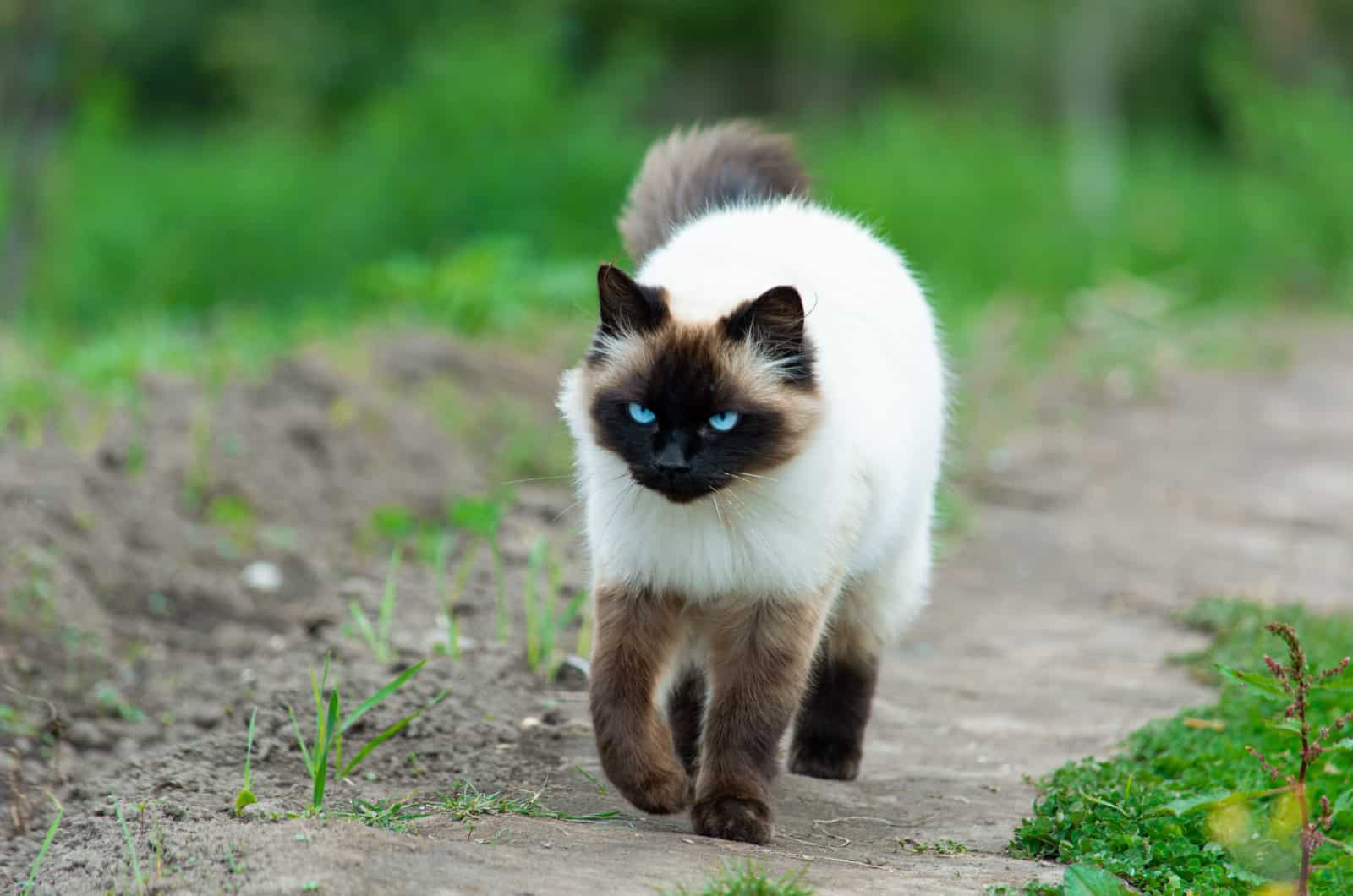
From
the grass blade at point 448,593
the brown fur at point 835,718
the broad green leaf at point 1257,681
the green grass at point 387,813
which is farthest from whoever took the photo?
the grass blade at point 448,593

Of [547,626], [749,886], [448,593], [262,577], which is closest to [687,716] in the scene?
[547,626]

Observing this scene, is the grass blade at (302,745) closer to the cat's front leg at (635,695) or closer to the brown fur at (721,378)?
the cat's front leg at (635,695)

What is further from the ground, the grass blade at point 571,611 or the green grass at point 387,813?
the grass blade at point 571,611

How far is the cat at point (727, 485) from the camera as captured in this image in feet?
11.6

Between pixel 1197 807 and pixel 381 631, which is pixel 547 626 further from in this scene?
pixel 1197 807

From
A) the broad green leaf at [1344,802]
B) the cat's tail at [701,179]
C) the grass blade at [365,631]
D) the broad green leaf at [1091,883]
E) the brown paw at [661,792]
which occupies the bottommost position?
the broad green leaf at [1091,883]

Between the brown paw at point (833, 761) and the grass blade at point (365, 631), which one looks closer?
the brown paw at point (833, 761)

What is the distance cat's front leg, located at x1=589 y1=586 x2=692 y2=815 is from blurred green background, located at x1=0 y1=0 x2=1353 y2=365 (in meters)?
1.88

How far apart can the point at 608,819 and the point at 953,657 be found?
2.21 metres

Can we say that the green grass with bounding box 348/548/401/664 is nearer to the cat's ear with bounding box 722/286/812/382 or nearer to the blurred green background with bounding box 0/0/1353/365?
the blurred green background with bounding box 0/0/1353/365

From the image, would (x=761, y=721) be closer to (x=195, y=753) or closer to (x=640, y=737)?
(x=640, y=737)

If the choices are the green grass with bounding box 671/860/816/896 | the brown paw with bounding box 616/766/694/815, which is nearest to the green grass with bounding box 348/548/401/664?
the brown paw with bounding box 616/766/694/815

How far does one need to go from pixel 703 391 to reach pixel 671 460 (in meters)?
0.19

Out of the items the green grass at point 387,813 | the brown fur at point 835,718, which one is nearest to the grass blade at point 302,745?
the green grass at point 387,813
